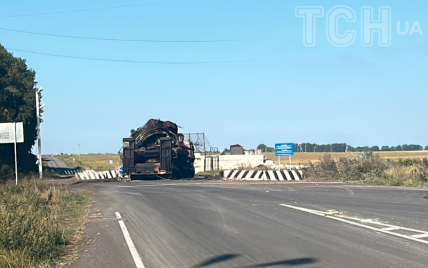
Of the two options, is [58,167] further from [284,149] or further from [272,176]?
[272,176]

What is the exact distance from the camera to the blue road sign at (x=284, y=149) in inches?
1444

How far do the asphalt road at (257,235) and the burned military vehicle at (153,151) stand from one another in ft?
58.9

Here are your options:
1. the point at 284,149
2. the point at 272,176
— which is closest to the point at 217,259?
the point at 272,176

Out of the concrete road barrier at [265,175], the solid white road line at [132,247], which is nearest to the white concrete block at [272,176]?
the concrete road barrier at [265,175]

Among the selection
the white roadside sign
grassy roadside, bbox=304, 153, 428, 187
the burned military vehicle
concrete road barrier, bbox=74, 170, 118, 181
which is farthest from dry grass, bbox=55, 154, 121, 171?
the white roadside sign

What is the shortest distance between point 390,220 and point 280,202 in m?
5.03

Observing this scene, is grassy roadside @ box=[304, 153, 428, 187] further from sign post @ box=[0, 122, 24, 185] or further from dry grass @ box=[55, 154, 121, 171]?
dry grass @ box=[55, 154, 121, 171]

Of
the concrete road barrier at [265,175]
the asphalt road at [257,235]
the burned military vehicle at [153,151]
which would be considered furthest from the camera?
the burned military vehicle at [153,151]

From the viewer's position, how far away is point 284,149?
36906 millimetres

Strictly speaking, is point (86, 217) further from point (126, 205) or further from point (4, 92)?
point (4, 92)

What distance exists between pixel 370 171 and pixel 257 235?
21.7 meters

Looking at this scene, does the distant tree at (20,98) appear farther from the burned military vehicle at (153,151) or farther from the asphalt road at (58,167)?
the asphalt road at (58,167)

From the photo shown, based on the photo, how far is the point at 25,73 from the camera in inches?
1982

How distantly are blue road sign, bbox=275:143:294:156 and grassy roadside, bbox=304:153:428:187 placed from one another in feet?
11.3
